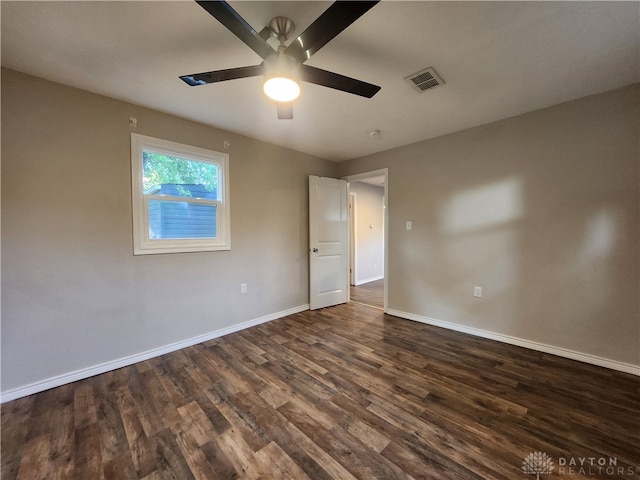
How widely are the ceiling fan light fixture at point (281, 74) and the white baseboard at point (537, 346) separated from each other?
3.15m

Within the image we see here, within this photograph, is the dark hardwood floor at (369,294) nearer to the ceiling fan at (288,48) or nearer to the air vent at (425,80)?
the air vent at (425,80)

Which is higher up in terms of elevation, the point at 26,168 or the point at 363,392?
the point at 26,168

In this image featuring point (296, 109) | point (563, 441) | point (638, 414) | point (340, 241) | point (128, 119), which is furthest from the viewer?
point (340, 241)

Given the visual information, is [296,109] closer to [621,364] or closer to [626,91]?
[626,91]

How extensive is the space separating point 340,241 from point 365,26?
2.93 m

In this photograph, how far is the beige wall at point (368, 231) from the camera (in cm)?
566

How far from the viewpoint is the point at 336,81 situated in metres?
1.51

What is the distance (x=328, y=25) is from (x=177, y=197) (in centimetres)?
222

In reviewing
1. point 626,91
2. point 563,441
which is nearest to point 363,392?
point 563,441

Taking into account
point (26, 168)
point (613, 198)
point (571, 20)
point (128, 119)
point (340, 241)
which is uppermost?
point (571, 20)

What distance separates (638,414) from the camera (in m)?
1.61

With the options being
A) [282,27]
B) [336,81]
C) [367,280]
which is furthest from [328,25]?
[367,280]

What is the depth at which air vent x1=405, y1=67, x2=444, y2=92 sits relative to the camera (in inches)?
74.4

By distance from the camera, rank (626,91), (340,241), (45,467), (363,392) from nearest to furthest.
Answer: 1. (45,467)
2. (363,392)
3. (626,91)
4. (340,241)
